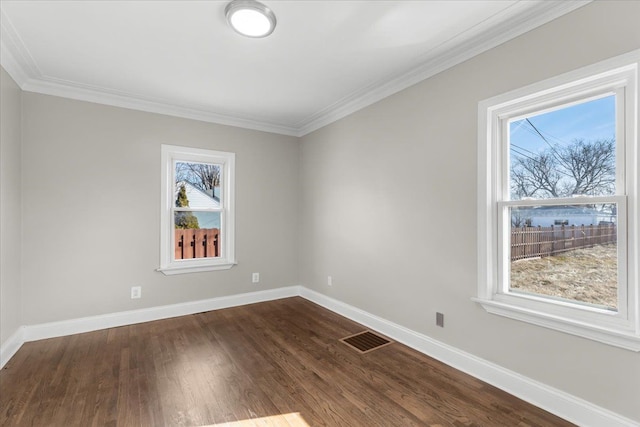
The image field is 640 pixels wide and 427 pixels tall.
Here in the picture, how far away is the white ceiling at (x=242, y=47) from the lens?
196 centimetres

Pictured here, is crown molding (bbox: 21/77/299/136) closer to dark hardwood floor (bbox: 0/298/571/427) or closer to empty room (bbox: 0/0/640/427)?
empty room (bbox: 0/0/640/427)

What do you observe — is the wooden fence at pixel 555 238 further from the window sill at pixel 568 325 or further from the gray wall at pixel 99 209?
the gray wall at pixel 99 209

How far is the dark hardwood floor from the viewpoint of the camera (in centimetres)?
183

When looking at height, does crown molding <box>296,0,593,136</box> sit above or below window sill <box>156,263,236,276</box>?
above

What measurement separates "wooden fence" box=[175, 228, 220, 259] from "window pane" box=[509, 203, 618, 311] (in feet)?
11.1

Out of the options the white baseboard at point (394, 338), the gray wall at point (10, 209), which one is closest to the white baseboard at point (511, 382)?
the white baseboard at point (394, 338)

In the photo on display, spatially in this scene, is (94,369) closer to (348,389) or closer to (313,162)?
(348,389)

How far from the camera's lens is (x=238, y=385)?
2186 millimetres

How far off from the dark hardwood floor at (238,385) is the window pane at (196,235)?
105 centimetres

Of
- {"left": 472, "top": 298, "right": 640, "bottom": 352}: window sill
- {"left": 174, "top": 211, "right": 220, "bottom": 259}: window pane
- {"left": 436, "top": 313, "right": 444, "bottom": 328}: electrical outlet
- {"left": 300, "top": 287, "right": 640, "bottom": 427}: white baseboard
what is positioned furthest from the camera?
{"left": 174, "top": 211, "right": 220, "bottom": 259}: window pane

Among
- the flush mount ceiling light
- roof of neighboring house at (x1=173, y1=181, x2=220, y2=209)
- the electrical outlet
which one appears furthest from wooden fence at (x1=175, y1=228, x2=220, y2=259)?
the electrical outlet

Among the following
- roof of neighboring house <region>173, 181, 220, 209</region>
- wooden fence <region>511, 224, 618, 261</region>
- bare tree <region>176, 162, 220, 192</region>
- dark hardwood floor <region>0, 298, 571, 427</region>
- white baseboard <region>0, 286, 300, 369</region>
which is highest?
bare tree <region>176, 162, 220, 192</region>

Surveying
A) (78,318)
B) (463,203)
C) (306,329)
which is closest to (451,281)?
(463,203)

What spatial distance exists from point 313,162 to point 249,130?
1017 mm
